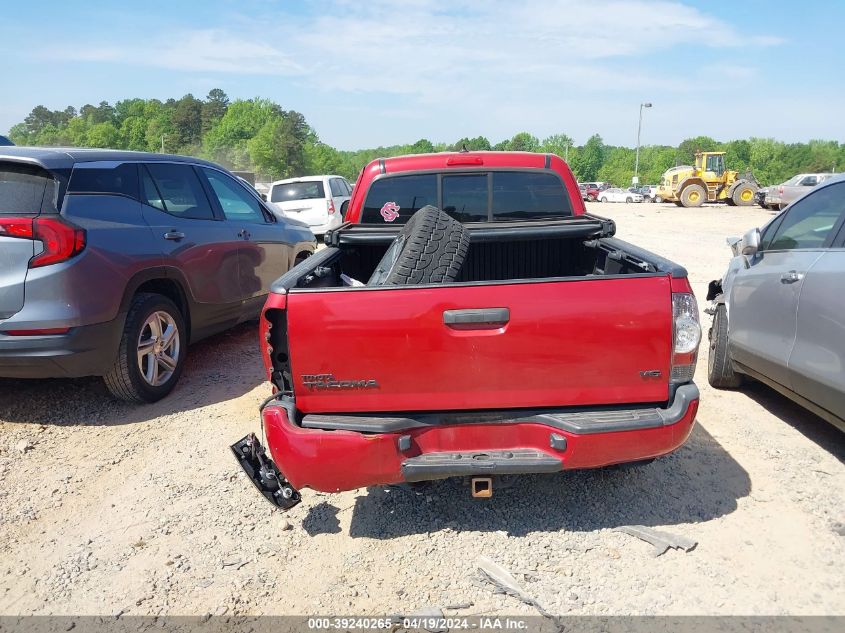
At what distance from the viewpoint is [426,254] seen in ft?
10.3

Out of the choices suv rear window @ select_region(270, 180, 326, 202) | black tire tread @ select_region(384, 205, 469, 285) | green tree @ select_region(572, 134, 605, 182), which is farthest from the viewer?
green tree @ select_region(572, 134, 605, 182)

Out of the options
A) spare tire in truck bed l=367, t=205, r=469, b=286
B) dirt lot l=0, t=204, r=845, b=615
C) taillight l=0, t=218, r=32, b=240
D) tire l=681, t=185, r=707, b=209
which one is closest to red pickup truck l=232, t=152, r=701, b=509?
spare tire in truck bed l=367, t=205, r=469, b=286

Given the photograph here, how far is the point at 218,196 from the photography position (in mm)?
5992

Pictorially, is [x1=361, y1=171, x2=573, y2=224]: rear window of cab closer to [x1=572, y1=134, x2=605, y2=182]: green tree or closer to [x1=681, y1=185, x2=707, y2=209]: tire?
[x1=681, y1=185, x2=707, y2=209]: tire

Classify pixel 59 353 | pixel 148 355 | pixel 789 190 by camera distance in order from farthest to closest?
1. pixel 789 190
2. pixel 148 355
3. pixel 59 353

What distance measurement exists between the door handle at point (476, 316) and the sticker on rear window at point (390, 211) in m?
Answer: 2.07

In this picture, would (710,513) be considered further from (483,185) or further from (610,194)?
(610,194)

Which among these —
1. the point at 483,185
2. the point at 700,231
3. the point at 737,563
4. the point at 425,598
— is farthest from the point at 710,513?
the point at 700,231

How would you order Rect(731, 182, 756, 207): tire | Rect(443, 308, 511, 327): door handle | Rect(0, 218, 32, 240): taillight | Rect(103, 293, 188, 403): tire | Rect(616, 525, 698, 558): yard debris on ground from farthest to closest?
Rect(731, 182, 756, 207): tire
Rect(103, 293, 188, 403): tire
Rect(0, 218, 32, 240): taillight
Rect(616, 525, 698, 558): yard debris on ground
Rect(443, 308, 511, 327): door handle

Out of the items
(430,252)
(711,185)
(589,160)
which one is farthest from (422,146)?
(430,252)

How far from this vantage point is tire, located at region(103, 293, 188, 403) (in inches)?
177

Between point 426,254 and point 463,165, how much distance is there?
1.62m

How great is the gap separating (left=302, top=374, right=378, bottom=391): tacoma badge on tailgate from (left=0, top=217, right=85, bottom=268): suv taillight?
2.33m

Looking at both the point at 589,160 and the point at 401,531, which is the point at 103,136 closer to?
the point at 589,160
